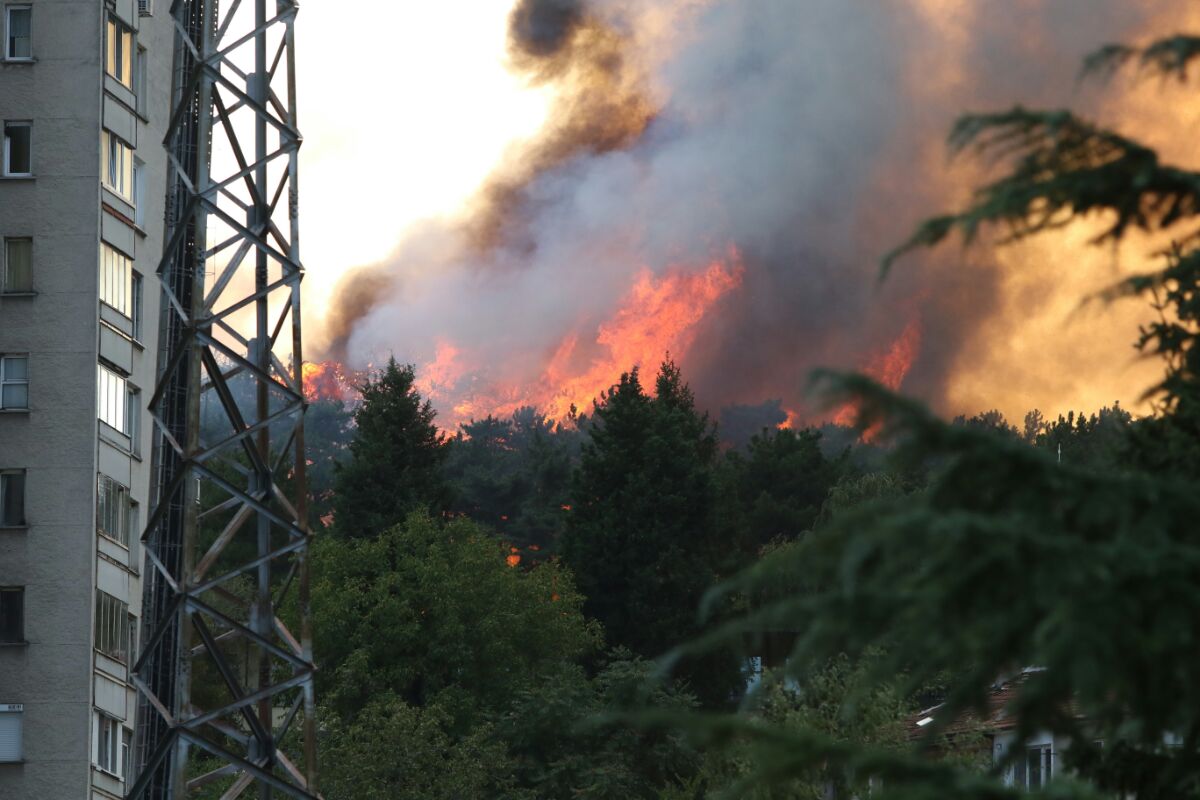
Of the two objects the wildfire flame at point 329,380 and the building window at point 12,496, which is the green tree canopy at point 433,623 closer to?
the building window at point 12,496

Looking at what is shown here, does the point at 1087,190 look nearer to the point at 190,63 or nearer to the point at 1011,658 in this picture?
the point at 1011,658

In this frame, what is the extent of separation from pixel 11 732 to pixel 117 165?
1351 cm

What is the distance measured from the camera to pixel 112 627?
4912cm

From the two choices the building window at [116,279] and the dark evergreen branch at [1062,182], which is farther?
the building window at [116,279]

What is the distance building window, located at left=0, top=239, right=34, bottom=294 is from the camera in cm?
4959

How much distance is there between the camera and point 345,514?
85812mm

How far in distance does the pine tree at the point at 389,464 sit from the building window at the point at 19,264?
34.8 meters

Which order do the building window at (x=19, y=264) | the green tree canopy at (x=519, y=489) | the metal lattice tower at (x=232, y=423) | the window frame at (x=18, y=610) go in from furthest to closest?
the green tree canopy at (x=519, y=489) < the building window at (x=19, y=264) < the window frame at (x=18, y=610) < the metal lattice tower at (x=232, y=423)

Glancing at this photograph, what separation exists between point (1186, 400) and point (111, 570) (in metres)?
39.2

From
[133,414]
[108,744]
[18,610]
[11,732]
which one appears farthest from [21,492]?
[108,744]

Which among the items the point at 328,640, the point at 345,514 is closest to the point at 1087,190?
the point at 328,640

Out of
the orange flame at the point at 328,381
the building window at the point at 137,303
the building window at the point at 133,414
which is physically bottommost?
the building window at the point at 133,414

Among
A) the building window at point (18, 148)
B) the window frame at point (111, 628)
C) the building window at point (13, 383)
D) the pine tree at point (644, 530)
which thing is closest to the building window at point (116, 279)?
the building window at point (13, 383)

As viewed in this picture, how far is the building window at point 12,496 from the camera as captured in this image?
4828 centimetres
